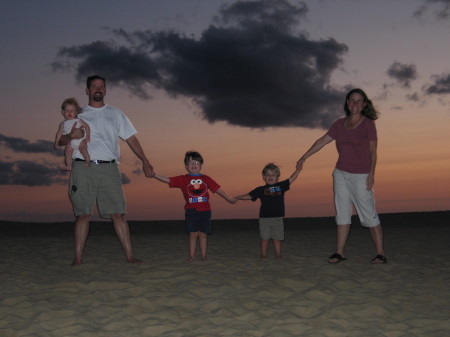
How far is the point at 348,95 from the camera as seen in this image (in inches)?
302

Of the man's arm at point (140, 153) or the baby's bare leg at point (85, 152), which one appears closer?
the baby's bare leg at point (85, 152)

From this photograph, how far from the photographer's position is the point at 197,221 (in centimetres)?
773

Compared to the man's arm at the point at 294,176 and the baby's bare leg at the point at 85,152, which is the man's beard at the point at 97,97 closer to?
the baby's bare leg at the point at 85,152

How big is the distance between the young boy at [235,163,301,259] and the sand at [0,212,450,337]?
484mm

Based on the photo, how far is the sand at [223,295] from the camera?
5.24 metres

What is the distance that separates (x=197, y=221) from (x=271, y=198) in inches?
47.8

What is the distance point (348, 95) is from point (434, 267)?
291cm

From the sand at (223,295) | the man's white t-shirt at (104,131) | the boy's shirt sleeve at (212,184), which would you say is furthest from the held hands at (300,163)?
the man's white t-shirt at (104,131)

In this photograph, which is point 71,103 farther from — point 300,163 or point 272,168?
point 300,163

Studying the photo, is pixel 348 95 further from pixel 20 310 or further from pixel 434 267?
pixel 20 310

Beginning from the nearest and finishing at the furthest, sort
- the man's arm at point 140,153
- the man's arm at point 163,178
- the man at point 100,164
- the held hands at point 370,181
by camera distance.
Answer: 1. the man at point 100,164
2. the man's arm at point 140,153
3. the held hands at point 370,181
4. the man's arm at point 163,178

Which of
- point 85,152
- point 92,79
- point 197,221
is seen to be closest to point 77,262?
point 85,152

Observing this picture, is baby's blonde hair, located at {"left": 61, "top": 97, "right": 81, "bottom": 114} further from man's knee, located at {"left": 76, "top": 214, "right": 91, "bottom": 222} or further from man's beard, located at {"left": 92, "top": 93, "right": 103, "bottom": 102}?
man's knee, located at {"left": 76, "top": 214, "right": 91, "bottom": 222}

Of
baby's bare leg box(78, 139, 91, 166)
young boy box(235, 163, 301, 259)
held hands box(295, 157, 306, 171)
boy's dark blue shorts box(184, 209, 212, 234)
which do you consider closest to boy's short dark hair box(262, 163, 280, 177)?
young boy box(235, 163, 301, 259)
